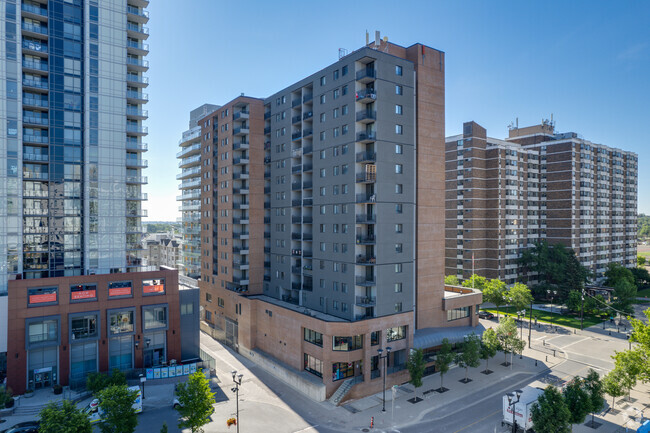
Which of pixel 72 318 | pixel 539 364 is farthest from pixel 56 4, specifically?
pixel 539 364

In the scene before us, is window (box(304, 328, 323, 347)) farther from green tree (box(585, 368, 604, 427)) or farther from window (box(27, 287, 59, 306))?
window (box(27, 287, 59, 306))

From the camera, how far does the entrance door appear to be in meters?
60.5

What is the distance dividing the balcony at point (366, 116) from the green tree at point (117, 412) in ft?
120

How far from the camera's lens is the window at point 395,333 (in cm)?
4569

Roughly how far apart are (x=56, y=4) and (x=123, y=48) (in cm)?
865

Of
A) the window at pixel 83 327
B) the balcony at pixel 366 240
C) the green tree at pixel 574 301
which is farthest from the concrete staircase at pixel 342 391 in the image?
the green tree at pixel 574 301

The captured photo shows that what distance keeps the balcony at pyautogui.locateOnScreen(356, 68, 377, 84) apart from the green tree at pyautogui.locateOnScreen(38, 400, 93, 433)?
42527mm

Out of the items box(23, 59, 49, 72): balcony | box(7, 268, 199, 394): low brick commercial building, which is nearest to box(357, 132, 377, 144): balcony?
box(7, 268, 199, 394): low brick commercial building

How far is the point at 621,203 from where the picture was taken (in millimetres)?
118250

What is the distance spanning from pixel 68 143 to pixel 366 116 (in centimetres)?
3913

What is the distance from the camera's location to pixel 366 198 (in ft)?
154

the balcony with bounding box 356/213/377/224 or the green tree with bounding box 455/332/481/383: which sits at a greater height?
the balcony with bounding box 356/213/377/224

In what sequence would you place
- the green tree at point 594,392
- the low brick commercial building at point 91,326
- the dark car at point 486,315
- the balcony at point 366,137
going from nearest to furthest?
the green tree at point 594,392
the low brick commercial building at point 91,326
the balcony at point 366,137
the dark car at point 486,315

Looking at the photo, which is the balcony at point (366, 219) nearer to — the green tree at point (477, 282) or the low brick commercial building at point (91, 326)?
the low brick commercial building at point (91, 326)
